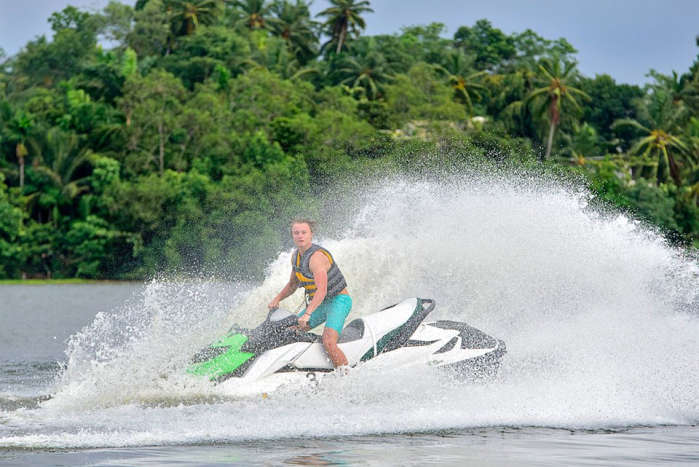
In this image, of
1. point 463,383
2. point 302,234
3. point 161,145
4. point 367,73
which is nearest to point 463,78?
point 367,73

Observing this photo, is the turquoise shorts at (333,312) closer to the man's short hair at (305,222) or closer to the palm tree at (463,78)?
the man's short hair at (305,222)

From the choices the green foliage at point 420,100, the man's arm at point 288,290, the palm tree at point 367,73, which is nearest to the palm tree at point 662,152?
the green foliage at point 420,100

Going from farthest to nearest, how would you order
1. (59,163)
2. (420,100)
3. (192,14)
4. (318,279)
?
(192,14) < (420,100) < (59,163) < (318,279)

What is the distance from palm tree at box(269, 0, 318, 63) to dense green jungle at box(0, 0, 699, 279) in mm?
6437

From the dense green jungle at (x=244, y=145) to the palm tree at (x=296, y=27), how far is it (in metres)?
6.44

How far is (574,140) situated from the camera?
63.4 meters

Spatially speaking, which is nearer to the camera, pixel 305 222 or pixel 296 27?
pixel 305 222

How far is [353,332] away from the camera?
9.37m

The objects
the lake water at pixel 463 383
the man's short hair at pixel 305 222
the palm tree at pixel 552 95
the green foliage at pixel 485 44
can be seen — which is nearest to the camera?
the lake water at pixel 463 383

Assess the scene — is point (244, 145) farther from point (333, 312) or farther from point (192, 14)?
point (333, 312)

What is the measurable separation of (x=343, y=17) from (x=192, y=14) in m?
11.0

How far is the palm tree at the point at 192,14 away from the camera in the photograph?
7319 cm

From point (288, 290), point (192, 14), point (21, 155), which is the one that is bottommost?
point (288, 290)

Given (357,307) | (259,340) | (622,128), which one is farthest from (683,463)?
(622,128)
